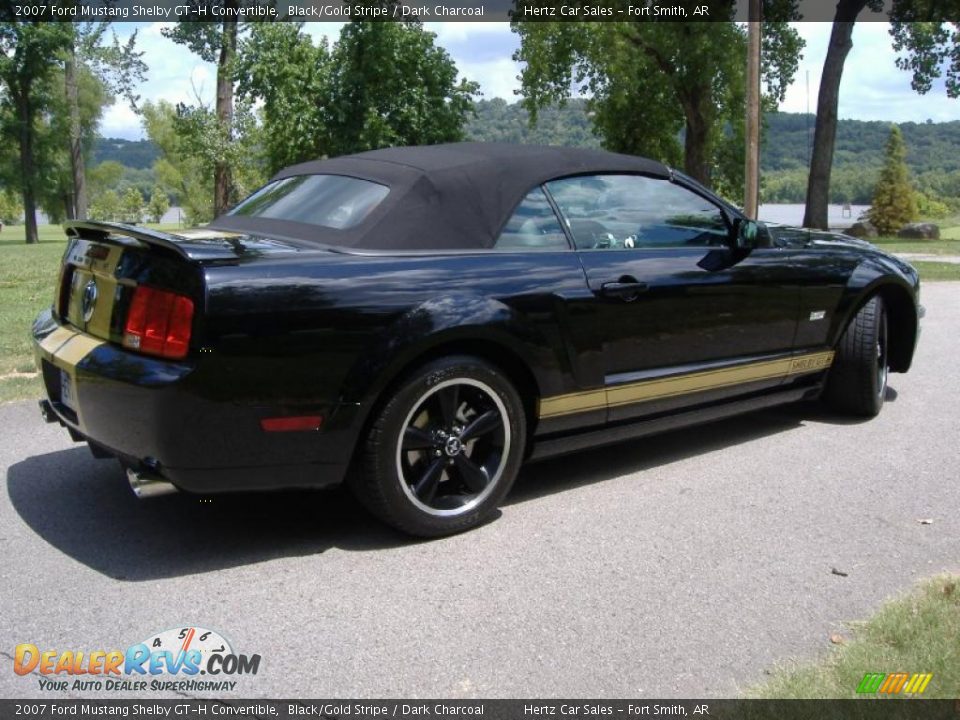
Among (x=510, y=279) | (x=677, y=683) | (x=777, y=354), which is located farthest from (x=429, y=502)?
(x=777, y=354)

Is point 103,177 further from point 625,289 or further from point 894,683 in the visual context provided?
point 894,683

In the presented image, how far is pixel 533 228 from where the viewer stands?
159 inches

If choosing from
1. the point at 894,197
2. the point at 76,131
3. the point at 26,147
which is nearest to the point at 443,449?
the point at 76,131

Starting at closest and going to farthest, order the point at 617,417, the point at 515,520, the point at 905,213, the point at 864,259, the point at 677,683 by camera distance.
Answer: the point at 677,683 → the point at 515,520 → the point at 617,417 → the point at 864,259 → the point at 905,213

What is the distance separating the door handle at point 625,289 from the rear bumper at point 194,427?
128 centimetres

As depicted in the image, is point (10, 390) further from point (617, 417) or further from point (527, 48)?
point (527, 48)

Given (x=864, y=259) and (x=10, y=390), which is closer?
(x=864, y=259)

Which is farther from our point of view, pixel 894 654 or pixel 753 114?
pixel 753 114

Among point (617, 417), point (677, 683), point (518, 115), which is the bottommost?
point (677, 683)

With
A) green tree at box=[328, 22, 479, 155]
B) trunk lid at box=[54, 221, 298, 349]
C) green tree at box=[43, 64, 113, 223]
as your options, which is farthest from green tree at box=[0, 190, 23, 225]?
trunk lid at box=[54, 221, 298, 349]

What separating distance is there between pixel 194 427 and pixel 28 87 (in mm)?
49698

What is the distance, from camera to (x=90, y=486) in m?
4.22

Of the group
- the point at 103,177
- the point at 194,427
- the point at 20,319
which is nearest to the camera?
the point at 194,427

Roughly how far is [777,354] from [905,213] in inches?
2078
